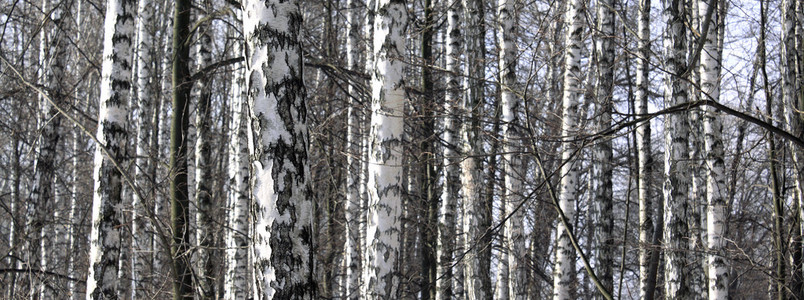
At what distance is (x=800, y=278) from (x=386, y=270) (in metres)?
4.96

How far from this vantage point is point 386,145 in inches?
247

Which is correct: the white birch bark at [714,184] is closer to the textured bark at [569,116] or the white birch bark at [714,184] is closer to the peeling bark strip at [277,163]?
the textured bark at [569,116]

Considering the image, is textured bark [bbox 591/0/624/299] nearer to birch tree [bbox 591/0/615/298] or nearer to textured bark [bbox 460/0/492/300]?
birch tree [bbox 591/0/615/298]

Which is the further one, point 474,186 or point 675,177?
point 474,186

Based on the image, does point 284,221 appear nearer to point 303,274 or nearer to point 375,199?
point 303,274

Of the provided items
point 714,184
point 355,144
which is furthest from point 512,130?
point 714,184

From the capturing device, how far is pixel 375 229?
6277mm

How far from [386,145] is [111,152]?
2.24 metres

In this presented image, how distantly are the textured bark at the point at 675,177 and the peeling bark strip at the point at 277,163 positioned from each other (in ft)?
17.4

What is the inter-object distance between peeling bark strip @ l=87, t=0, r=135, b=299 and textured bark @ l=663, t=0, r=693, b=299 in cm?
573

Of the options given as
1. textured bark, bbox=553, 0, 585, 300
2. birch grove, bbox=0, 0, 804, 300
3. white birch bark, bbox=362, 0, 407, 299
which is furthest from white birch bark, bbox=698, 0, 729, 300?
white birch bark, bbox=362, 0, 407, 299

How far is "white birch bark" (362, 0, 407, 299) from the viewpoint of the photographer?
625cm

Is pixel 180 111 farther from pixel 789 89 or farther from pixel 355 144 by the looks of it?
pixel 789 89

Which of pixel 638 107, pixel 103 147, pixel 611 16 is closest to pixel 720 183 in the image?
pixel 611 16
